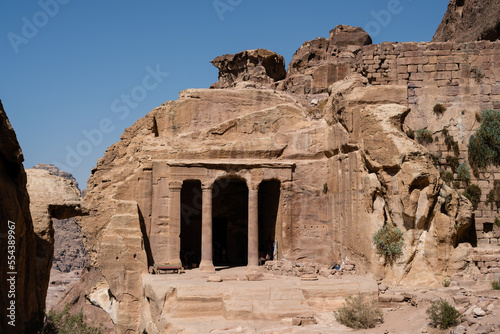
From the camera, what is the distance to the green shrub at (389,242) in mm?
22606

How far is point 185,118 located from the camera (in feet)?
92.5

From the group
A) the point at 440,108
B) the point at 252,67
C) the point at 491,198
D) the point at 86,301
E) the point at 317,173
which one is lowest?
the point at 86,301

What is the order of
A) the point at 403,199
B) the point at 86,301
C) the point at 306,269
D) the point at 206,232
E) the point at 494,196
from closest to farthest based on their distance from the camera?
the point at 403,199, the point at 306,269, the point at 494,196, the point at 206,232, the point at 86,301

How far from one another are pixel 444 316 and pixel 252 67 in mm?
40635

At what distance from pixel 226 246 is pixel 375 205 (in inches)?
426

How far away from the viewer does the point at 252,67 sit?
179ft

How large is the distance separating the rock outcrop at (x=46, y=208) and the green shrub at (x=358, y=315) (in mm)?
9018

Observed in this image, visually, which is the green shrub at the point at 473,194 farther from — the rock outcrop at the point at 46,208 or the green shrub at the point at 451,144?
the rock outcrop at the point at 46,208

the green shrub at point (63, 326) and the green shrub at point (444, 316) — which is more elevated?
the green shrub at point (444, 316)

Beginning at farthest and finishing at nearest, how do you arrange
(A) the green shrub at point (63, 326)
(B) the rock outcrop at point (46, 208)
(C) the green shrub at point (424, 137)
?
(C) the green shrub at point (424, 137), (B) the rock outcrop at point (46, 208), (A) the green shrub at point (63, 326)

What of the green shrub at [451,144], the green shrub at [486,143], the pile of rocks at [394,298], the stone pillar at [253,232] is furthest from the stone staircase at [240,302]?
the green shrub at [486,143]

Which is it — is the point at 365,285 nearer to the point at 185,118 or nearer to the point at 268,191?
the point at 268,191

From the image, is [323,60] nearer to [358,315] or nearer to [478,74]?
[478,74]

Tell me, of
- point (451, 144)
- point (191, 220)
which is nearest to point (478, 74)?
point (451, 144)
